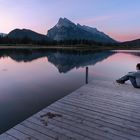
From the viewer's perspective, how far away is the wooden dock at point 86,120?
4.62 m

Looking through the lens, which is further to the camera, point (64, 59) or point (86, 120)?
point (64, 59)

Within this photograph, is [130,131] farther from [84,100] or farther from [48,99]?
[48,99]

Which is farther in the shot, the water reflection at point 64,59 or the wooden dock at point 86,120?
the water reflection at point 64,59

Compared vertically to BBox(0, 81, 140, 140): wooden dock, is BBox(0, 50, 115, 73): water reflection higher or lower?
lower

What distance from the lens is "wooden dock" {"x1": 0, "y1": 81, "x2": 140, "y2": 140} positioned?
4.62 meters

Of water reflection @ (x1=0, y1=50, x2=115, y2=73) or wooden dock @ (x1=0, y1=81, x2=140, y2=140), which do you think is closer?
wooden dock @ (x1=0, y1=81, x2=140, y2=140)


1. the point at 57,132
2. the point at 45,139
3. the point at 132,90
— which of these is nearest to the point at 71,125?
the point at 57,132

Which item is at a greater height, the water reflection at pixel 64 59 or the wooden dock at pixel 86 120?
the wooden dock at pixel 86 120

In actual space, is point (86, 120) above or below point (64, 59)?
above

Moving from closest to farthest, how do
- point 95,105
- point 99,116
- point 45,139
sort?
1. point 45,139
2. point 99,116
3. point 95,105

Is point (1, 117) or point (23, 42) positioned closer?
point (1, 117)

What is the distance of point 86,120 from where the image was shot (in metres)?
5.50

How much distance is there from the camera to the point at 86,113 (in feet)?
19.8

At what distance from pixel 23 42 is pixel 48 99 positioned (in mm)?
88462
